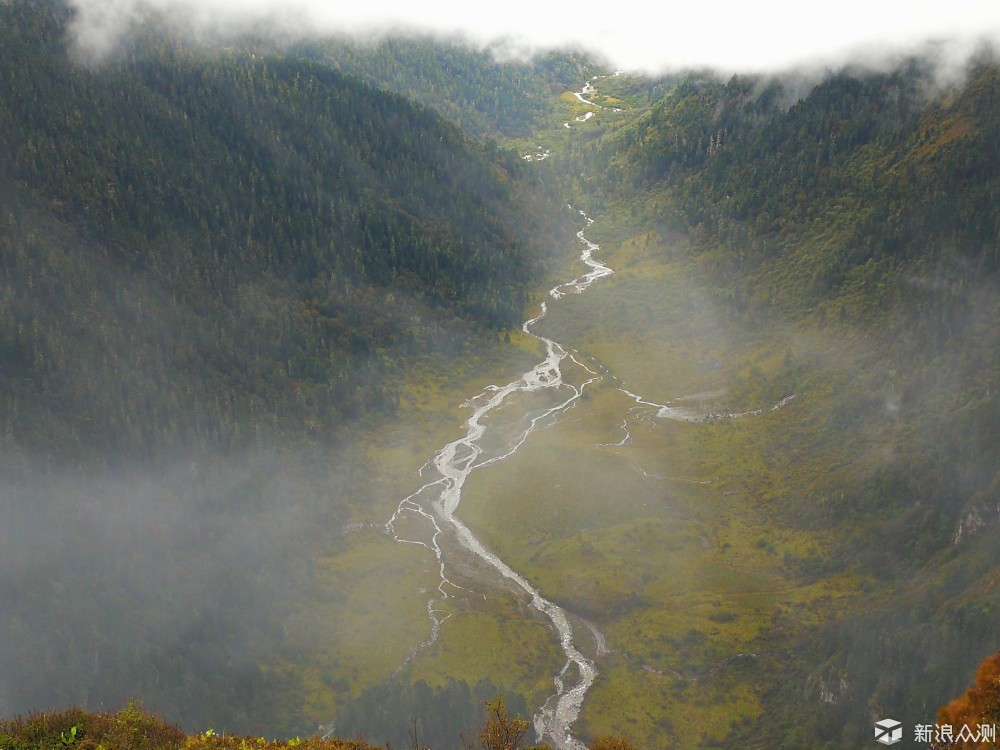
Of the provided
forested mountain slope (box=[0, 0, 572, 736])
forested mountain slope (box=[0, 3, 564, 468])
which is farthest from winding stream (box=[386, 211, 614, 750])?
forested mountain slope (box=[0, 3, 564, 468])

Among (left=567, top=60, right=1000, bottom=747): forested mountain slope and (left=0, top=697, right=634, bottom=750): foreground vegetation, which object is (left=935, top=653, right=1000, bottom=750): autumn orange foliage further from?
(left=567, top=60, right=1000, bottom=747): forested mountain slope

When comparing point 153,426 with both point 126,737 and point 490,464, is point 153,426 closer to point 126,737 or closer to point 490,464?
point 490,464

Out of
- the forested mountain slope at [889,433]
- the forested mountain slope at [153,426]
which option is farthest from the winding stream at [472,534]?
the forested mountain slope at [889,433]

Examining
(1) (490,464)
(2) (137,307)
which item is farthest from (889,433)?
(2) (137,307)

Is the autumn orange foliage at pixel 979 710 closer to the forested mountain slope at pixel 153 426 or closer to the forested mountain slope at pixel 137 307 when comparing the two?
the forested mountain slope at pixel 153 426

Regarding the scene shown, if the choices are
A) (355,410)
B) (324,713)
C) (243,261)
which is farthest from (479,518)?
(243,261)
